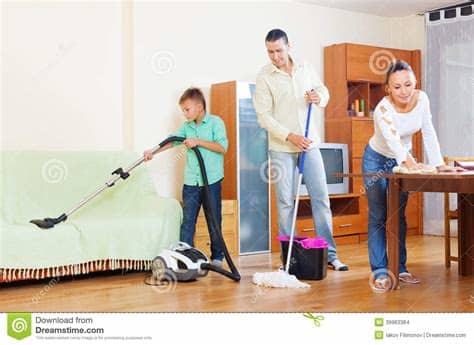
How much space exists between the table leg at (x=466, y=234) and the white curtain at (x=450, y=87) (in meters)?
2.00

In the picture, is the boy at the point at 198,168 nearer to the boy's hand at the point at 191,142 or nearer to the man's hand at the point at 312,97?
the boy's hand at the point at 191,142

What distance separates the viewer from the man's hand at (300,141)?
3.76m

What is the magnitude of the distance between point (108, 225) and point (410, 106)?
5.79 ft

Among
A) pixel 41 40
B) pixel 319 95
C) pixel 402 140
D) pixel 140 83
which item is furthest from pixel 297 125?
pixel 41 40

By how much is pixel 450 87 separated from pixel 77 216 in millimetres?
3555

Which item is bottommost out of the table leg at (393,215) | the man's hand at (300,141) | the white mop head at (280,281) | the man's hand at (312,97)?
the white mop head at (280,281)

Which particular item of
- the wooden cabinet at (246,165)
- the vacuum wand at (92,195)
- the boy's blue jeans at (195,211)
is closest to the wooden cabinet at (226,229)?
the wooden cabinet at (246,165)

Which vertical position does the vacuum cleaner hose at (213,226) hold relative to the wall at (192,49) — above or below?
below

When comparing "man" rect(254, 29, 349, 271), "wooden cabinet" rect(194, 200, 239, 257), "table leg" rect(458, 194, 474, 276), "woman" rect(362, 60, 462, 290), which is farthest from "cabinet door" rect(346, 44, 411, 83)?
"woman" rect(362, 60, 462, 290)

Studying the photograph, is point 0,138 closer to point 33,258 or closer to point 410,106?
point 33,258

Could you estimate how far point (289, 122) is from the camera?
3973 millimetres

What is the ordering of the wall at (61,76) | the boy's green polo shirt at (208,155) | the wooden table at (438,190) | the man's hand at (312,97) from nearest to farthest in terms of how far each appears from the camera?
the wooden table at (438,190) → the man's hand at (312,97) → the boy's green polo shirt at (208,155) → the wall at (61,76)
